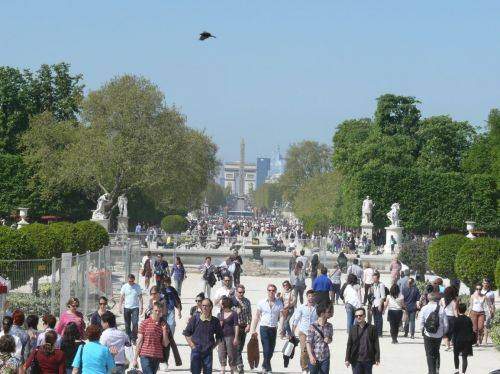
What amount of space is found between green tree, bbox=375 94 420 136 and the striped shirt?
223 ft

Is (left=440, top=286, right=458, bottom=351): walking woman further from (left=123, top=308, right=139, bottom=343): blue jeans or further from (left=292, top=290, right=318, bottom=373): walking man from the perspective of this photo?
(left=123, top=308, right=139, bottom=343): blue jeans

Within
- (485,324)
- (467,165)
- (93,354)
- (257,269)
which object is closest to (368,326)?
(93,354)

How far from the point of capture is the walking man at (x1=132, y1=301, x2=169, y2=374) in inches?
589

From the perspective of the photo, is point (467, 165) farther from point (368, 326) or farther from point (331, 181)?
point (368, 326)

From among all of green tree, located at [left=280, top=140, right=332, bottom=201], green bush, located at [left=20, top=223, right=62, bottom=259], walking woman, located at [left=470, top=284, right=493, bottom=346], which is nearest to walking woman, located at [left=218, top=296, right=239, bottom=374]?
walking woman, located at [left=470, top=284, right=493, bottom=346]

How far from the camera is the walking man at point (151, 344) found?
49.1ft

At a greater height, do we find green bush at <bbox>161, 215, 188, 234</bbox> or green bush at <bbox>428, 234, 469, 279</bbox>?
green bush at <bbox>161, 215, 188, 234</bbox>

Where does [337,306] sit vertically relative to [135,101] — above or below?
→ below

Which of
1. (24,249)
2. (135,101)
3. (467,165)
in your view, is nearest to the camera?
(24,249)

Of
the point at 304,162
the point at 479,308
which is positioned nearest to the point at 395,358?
the point at 479,308

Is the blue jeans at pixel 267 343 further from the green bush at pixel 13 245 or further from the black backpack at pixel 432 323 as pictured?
the green bush at pixel 13 245

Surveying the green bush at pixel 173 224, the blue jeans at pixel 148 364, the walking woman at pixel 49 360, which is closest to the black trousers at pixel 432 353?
the blue jeans at pixel 148 364

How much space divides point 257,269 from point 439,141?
34483 millimetres

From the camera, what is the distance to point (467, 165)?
7650 centimetres
